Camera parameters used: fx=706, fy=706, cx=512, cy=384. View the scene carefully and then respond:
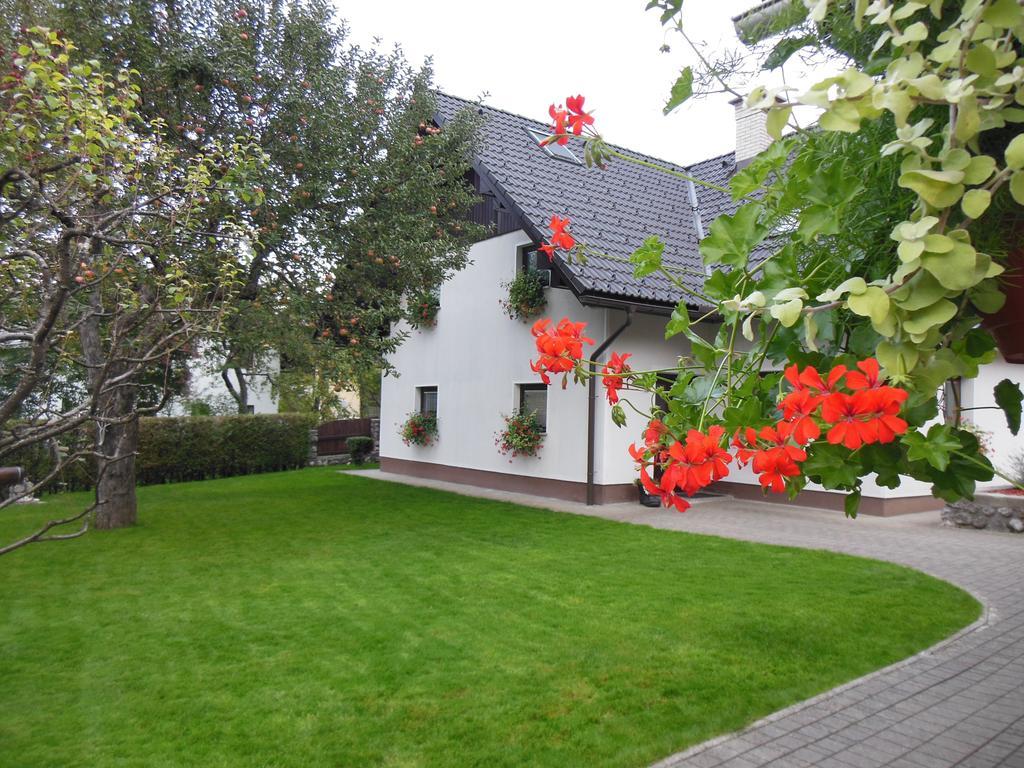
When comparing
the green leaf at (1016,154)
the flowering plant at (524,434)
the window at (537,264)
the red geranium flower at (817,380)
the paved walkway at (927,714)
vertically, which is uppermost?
the window at (537,264)

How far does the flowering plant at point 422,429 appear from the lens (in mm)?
13484

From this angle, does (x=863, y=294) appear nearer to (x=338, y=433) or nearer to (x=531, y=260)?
(x=531, y=260)

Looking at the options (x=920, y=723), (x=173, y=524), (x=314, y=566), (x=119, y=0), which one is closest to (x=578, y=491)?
(x=314, y=566)

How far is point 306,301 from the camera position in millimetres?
7762

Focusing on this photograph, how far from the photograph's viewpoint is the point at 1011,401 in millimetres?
1171

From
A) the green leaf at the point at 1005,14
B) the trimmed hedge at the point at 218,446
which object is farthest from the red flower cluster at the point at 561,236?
the trimmed hedge at the point at 218,446

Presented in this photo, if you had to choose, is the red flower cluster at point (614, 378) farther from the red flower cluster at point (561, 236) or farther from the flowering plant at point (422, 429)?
the flowering plant at point (422, 429)

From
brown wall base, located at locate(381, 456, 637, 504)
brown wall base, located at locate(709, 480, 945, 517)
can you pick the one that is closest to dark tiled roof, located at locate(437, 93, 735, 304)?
brown wall base, located at locate(381, 456, 637, 504)

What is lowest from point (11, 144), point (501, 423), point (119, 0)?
point (501, 423)

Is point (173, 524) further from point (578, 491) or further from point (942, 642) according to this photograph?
point (942, 642)

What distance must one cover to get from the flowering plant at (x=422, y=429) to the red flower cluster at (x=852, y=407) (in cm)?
1274

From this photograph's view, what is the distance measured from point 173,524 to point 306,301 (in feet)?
11.9

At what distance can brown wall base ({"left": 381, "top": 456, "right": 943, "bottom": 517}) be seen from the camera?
379 inches

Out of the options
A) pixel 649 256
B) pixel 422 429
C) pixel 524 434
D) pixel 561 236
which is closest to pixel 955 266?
pixel 649 256
